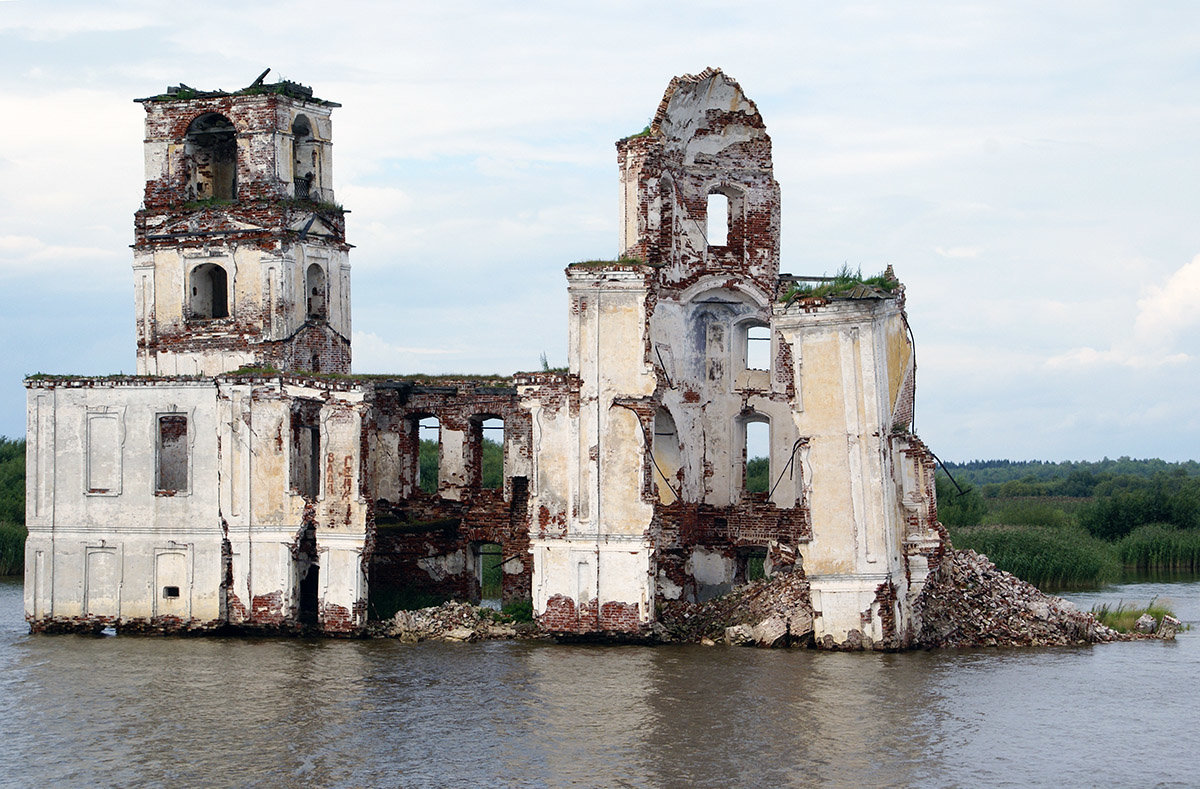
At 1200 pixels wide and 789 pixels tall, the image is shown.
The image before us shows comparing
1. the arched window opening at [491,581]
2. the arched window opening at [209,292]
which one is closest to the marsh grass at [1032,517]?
the arched window opening at [491,581]

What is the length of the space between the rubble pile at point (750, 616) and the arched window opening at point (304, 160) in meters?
10.5

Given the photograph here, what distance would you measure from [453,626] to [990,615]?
8.80 m

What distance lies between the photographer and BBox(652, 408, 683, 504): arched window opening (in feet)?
91.4

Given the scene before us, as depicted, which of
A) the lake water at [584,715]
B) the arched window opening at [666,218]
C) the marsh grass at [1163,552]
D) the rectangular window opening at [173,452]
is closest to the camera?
the lake water at [584,715]

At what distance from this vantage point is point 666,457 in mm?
28109

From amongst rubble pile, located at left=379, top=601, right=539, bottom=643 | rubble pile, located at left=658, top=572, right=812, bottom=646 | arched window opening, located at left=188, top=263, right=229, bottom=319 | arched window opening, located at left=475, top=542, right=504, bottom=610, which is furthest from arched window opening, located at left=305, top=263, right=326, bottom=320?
rubble pile, located at left=658, top=572, right=812, bottom=646

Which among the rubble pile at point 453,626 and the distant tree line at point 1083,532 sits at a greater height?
the distant tree line at point 1083,532

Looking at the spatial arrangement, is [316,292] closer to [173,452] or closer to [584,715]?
[173,452]

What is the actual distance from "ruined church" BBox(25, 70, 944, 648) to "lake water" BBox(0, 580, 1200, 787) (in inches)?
44.8

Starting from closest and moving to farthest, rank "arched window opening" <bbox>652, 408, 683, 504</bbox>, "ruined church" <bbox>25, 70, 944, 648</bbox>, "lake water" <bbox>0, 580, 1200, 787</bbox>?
"lake water" <bbox>0, 580, 1200, 787</bbox> → "ruined church" <bbox>25, 70, 944, 648</bbox> → "arched window opening" <bbox>652, 408, 683, 504</bbox>

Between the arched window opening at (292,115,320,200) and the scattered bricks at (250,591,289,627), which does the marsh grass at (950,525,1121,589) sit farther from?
the arched window opening at (292,115,320,200)

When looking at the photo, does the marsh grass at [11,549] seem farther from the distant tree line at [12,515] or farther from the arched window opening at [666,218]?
the arched window opening at [666,218]

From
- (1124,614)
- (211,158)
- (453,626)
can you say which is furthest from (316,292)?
(1124,614)

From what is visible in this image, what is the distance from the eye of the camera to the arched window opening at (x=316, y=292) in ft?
98.0
